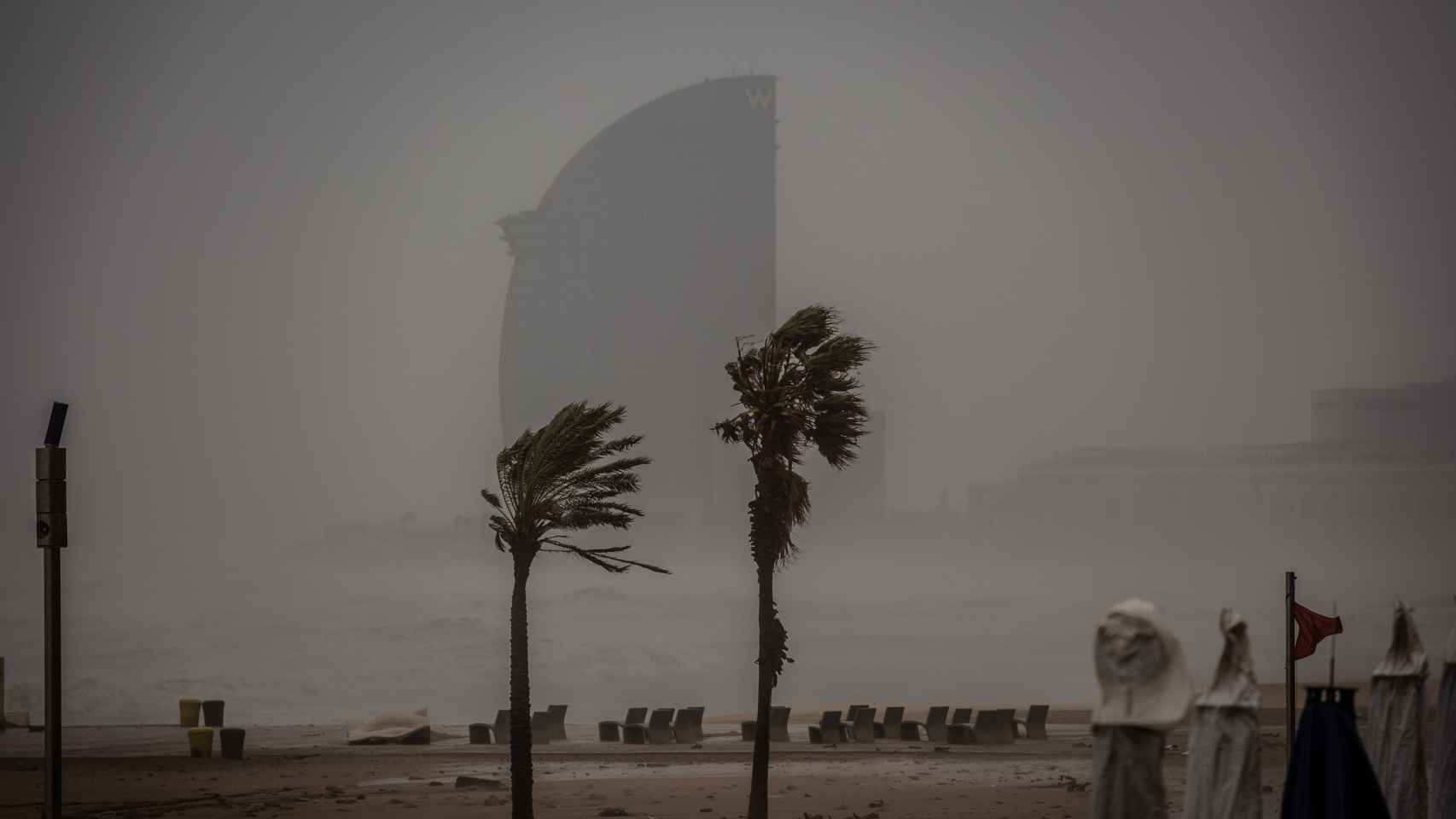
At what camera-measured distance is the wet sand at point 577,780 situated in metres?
45.5

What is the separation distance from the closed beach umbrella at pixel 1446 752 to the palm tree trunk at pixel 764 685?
17.2 metres

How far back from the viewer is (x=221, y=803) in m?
47.1

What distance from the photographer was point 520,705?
37.8m

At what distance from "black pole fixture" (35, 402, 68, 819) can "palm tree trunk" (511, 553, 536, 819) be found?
12.3 meters

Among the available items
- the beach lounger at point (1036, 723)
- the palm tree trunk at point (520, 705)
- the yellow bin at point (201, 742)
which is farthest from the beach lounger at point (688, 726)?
the palm tree trunk at point (520, 705)

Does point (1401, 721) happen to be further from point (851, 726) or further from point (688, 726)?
point (688, 726)

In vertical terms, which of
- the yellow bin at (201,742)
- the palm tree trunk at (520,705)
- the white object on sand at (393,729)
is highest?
the palm tree trunk at (520,705)

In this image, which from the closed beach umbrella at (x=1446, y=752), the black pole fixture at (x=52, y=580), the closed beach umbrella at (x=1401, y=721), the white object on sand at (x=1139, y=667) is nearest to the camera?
the white object on sand at (x=1139, y=667)

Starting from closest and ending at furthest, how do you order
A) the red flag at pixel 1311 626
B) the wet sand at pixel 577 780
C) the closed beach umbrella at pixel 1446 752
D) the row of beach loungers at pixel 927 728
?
the closed beach umbrella at pixel 1446 752 < the red flag at pixel 1311 626 < the wet sand at pixel 577 780 < the row of beach loungers at pixel 927 728

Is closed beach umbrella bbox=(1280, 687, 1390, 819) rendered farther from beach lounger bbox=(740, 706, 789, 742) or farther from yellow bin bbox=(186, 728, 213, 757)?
beach lounger bbox=(740, 706, 789, 742)

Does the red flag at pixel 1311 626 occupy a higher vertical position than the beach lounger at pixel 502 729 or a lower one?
higher

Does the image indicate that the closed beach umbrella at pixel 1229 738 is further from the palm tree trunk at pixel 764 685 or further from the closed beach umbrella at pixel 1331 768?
the palm tree trunk at pixel 764 685

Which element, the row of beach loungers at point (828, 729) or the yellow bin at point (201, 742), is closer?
the yellow bin at point (201, 742)

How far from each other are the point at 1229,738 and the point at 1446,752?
26.7 feet
